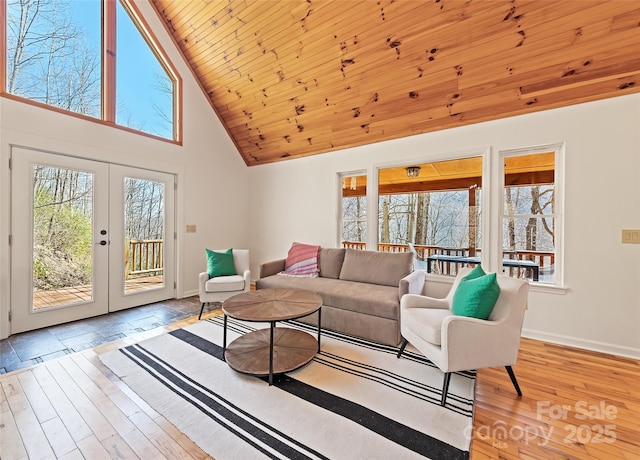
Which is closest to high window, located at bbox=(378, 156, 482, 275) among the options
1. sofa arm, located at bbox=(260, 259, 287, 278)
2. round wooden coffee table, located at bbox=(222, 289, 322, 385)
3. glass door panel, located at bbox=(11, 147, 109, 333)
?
sofa arm, located at bbox=(260, 259, 287, 278)

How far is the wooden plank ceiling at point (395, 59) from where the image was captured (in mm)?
2168

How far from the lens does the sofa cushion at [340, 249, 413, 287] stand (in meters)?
3.17

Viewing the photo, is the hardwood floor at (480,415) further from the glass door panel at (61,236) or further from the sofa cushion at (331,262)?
the sofa cushion at (331,262)

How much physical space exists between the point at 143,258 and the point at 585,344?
5.31 meters

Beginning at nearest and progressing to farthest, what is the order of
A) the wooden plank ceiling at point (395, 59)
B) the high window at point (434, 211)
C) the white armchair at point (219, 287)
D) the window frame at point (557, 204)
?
the wooden plank ceiling at point (395, 59) → the window frame at point (557, 204) → the white armchair at point (219, 287) → the high window at point (434, 211)

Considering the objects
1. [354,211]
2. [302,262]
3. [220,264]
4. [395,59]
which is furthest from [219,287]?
[395,59]

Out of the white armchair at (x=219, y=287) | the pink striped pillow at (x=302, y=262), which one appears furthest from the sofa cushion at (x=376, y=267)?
the white armchair at (x=219, y=287)

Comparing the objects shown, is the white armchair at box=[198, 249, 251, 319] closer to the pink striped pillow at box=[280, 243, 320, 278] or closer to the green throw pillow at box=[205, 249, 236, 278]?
the green throw pillow at box=[205, 249, 236, 278]

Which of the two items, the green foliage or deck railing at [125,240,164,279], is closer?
the green foliage

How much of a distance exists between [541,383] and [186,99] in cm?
551

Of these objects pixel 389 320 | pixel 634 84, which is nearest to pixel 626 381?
pixel 389 320

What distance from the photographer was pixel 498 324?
1.77 meters

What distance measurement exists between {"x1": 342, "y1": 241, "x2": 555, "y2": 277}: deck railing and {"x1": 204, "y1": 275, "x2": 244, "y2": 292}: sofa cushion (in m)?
1.72

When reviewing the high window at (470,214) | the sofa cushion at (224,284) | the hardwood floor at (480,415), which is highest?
the high window at (470,214)
